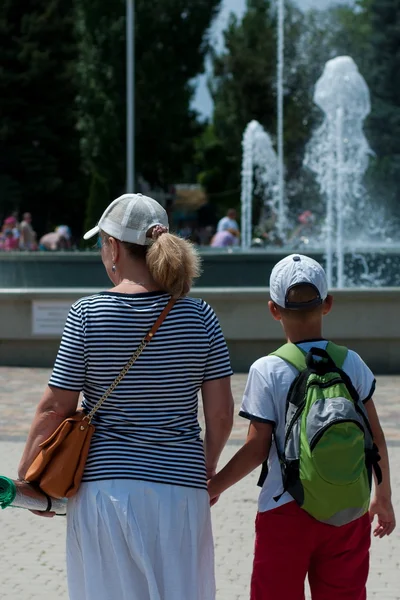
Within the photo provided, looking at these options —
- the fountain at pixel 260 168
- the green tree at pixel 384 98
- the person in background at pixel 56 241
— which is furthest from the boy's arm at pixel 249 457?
the green tree at pixel 384 98

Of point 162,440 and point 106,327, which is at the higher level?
point 106,327

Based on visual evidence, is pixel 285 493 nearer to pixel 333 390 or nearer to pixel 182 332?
pixel 333 390

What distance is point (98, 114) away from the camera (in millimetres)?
45969

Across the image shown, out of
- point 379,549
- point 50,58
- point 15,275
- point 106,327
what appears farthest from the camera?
point 50,58

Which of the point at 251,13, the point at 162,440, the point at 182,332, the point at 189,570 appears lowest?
the point at 189,570

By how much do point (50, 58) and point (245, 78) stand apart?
1226cm

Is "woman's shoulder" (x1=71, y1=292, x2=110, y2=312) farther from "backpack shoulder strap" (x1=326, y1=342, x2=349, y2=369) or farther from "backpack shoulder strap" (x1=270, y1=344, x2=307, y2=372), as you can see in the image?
"backpack shoulder strap" (x1=326, y1=342, x2=349, y2=369)

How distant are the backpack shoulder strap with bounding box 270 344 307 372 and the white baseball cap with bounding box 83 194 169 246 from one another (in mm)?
496

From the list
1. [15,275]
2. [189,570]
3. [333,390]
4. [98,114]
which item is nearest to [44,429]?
[189,570]

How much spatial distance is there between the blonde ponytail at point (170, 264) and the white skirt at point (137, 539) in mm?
533

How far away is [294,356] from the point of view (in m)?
3.35

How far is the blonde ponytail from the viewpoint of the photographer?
10.4 feet

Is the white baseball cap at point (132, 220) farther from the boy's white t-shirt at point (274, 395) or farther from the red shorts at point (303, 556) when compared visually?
the red shorts at point (303, 556)

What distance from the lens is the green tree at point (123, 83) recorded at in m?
45.9
